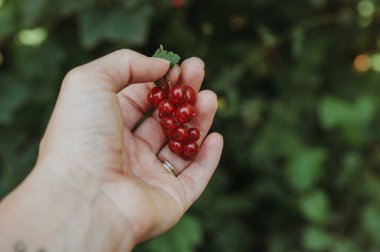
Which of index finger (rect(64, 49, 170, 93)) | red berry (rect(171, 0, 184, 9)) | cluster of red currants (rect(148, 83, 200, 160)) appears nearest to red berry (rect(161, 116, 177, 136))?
cluster of red currants (rect(148, 83, 200, 160))

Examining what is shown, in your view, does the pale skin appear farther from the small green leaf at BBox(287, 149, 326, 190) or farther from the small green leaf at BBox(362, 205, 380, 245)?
the small green leaf at BBox(362, 205, 380, 245)

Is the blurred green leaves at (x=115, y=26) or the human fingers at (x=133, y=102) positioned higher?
the blurred green leaves at (x=115, y=26)

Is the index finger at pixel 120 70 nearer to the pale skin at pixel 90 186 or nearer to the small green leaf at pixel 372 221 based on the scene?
the pale skin at pixel 90 186

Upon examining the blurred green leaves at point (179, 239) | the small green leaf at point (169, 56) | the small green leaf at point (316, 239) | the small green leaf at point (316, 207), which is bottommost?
the blurred green leaves at point (179, 239)

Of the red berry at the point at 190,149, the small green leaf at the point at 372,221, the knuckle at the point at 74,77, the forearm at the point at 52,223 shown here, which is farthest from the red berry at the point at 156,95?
the small green leaf at the point at 372,221

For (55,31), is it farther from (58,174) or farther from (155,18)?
(58,174)

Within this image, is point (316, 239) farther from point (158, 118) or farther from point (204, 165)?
point (158, 118)

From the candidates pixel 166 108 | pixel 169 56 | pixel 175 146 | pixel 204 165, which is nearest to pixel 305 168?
pixel 204 165
